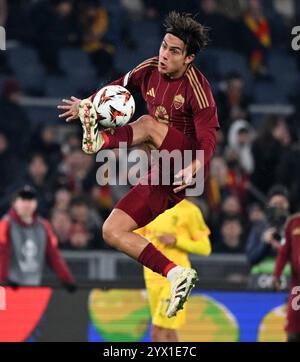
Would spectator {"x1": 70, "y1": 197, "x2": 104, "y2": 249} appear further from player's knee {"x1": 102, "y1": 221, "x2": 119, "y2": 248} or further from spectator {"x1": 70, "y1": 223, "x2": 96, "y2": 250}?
player's knee {"x1": 102, "y1": 221, "x2": 119, "y2": 248}

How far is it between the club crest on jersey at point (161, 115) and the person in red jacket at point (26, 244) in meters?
3.48

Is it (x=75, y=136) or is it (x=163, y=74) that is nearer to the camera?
(x=163, y=74)

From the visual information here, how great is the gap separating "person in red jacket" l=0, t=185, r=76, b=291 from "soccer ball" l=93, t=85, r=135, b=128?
3.65 meters

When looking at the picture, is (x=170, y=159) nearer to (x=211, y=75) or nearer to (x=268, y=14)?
(x=211, y=75)

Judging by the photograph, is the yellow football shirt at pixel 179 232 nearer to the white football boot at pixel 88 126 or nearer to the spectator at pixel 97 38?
the white football boot at pixel 88 126

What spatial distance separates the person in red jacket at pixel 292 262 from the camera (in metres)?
12.3

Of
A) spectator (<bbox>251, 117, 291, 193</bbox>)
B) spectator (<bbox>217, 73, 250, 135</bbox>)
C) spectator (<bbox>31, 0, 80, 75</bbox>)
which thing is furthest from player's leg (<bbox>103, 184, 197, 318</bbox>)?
spectator (<bbox>31, 0, 80, 75</bbox>)

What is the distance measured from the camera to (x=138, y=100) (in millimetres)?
16219

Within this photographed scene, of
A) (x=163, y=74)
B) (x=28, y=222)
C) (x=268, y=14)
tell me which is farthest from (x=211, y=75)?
(x=163, y=74)

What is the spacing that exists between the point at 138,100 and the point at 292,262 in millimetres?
4324

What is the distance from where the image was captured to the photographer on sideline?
1338cm

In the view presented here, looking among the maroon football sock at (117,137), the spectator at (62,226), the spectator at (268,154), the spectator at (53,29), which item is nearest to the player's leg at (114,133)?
the maroon football sock at (117,137)

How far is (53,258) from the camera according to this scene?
1325cm
